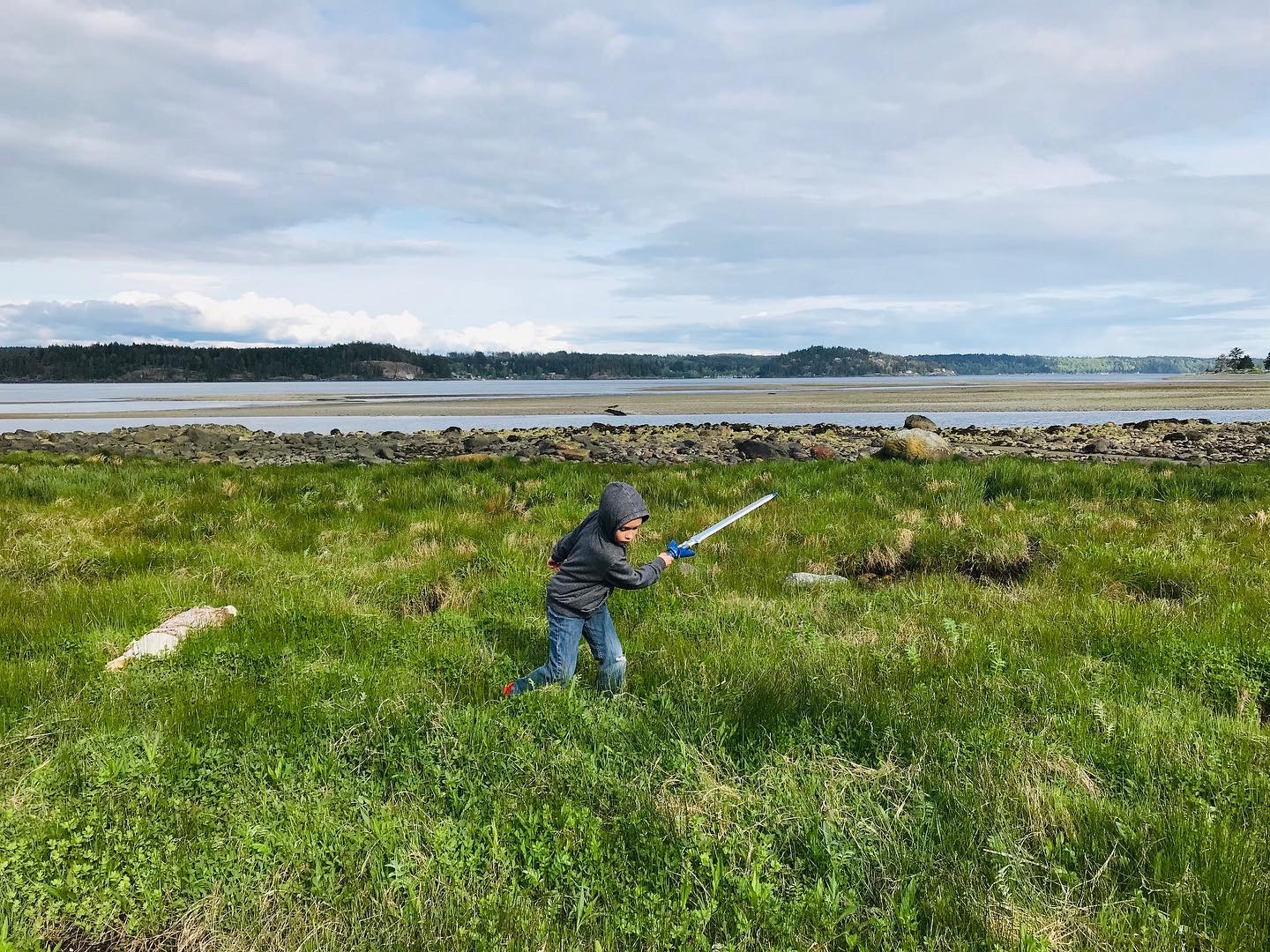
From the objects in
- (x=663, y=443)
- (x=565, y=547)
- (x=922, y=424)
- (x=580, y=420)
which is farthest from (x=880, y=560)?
(x=580, y=420)

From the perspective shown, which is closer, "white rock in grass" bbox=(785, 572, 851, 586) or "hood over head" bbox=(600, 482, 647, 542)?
"hood over head" bbox=(600, 482, 647, 542)

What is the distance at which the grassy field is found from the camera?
10.9 ft

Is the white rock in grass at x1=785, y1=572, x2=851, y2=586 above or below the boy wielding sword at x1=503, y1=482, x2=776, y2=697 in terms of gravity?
below

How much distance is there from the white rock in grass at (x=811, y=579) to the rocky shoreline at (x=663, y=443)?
1570 centimetres

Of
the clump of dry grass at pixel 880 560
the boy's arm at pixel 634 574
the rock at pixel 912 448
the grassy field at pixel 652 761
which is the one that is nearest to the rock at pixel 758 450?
the rock at pixel 912 448

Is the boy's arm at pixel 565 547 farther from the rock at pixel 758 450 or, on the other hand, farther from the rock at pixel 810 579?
the rock at pixel 758 450

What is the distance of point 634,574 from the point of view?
5.73m

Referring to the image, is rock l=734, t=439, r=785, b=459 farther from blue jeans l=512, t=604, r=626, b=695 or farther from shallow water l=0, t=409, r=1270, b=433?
blue jeans l=512, t=604, r=626, b=695

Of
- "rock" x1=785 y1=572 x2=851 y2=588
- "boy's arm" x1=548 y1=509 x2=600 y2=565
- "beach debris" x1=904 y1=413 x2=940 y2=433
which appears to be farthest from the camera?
"beach debris" x1=904 y1=413 x2=940 y2=433

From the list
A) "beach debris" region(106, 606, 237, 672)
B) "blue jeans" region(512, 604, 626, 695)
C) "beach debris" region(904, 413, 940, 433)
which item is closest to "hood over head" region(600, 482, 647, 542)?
"blue jeans" region(512, 604, 626, 695)

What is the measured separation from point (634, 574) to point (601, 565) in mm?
254

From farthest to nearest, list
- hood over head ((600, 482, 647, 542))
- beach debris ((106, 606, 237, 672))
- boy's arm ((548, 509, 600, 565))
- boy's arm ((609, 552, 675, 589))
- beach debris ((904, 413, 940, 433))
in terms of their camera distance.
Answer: beach debris ((904, 413, 940, 433)) → beach debris ((106, 606, 237, 672)) → boy's arm ((548, 509, 600, 565)) → boy's arm ((609, 552, 675, 589)) → hood over head ((600, 482, 647, 542))

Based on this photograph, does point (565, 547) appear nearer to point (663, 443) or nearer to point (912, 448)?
point (912, 448)

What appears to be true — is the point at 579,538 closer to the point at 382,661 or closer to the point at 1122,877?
the point at 382,661
